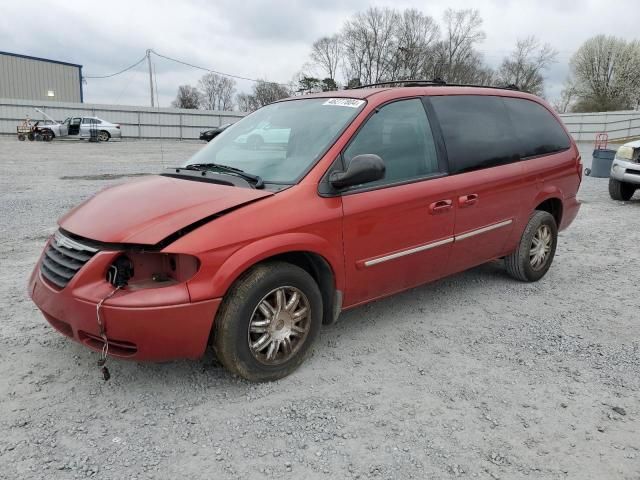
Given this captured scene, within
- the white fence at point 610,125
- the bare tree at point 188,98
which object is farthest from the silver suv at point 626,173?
the bare tree at point 188,98

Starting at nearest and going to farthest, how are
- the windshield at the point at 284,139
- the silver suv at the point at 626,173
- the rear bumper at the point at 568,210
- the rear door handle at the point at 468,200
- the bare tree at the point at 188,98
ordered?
the windshield at the point at 284,139 → the rear door handle at the point at 468,200 → the rear bumper at the point at 568,210 → the silver suv at the point at 626,173 → the bare tree at the point at 188,98

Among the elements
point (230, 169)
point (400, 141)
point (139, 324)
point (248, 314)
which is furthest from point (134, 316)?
point (400, 141)

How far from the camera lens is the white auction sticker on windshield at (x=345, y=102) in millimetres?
3623

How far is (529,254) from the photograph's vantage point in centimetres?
492

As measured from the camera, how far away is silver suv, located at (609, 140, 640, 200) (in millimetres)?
9766

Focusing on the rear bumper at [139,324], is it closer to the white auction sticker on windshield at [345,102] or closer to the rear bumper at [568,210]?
the white auction sticker on windshield at [345,102]

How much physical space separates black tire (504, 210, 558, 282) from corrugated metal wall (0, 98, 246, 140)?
34174 millimetres

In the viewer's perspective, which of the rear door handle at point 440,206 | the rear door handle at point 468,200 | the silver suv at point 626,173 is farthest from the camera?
the silver suv at point 626,173

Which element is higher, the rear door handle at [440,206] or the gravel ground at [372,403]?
the rear door handle at [440,206]

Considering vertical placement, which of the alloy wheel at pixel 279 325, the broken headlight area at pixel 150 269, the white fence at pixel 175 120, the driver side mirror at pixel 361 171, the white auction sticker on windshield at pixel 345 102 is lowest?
the alloy wheel at pixel 279 325

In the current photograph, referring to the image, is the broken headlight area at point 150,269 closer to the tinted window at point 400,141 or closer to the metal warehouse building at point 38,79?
the tinted window at point 400,141

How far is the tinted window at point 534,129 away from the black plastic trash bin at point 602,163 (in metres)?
10.6

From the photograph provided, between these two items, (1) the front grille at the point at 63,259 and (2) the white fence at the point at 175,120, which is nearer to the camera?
(1) the front grille at the point at 63,259

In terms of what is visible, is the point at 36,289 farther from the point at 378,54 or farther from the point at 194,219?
the point at 378,54
